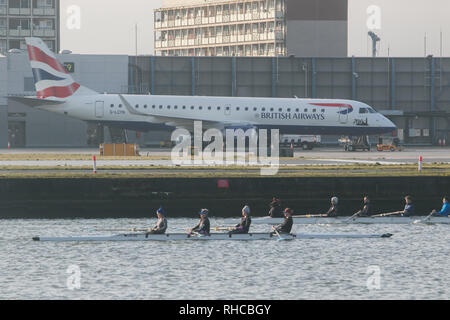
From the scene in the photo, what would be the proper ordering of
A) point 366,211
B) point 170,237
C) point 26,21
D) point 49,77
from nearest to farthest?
point 170,237 → point 366,211 → point 49,77 → point 26,21

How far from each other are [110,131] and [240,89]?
1052 inches

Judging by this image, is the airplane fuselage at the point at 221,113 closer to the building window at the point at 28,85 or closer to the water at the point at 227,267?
the building window at the point at 28,85

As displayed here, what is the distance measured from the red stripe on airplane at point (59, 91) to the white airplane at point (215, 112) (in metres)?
0.22

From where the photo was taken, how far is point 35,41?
99.2m

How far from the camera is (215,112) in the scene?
9469 cm

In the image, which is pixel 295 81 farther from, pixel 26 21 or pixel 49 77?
pixel 26 21

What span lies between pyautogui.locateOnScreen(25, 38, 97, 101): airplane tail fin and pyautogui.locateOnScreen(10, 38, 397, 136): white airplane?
0.47 meters

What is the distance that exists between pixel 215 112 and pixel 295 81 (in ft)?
112

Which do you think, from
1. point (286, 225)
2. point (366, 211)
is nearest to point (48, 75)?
point (366, 211)

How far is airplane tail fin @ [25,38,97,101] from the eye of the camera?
9650cm

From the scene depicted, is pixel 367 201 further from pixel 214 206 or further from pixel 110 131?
pixel 110 131
